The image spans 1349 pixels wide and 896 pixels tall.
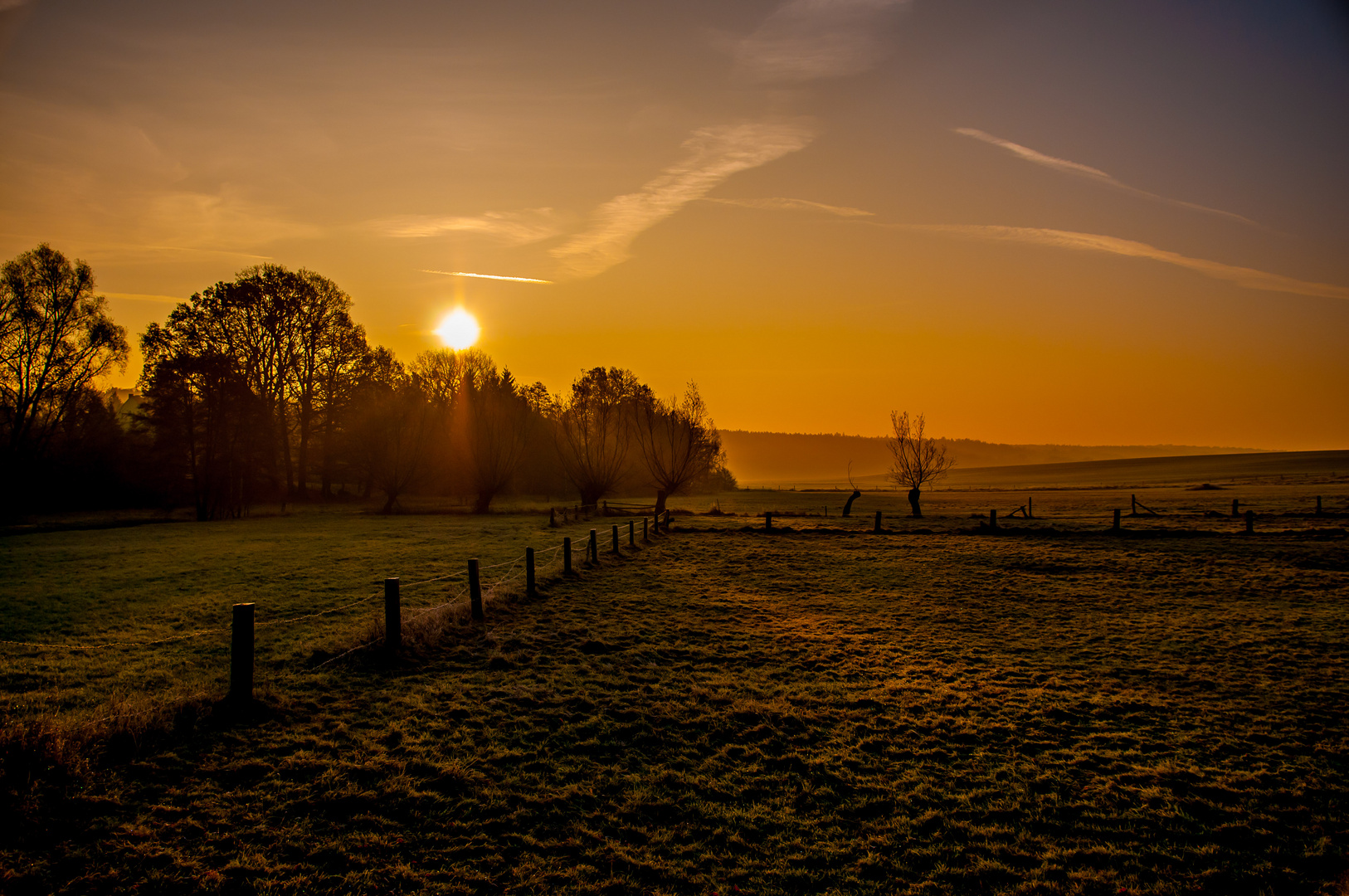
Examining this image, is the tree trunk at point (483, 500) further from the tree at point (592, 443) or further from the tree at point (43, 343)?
the tree at point (43, 343)

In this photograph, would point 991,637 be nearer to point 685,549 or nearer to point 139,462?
point 685,549

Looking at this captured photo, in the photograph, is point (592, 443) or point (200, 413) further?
point (592, 443)

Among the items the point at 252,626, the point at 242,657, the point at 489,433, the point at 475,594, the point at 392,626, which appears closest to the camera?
the point at 252,626

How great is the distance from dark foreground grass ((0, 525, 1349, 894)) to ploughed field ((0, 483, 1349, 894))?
0.04 metres

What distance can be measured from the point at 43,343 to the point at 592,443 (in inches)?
1179

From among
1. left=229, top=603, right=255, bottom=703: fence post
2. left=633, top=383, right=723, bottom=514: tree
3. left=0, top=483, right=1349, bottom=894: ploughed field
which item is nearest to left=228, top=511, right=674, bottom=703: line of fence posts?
left=229, top=603, right=255, bottom=703: fence post

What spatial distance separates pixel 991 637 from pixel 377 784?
452 inches

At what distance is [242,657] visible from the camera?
742cm

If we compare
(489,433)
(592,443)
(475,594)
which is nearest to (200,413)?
(489,433)

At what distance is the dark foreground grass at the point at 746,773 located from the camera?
5078 millimetres

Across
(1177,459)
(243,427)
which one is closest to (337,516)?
(243,427)

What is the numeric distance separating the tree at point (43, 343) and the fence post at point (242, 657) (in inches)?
1466

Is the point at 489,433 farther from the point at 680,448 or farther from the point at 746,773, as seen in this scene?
the point at 746,773

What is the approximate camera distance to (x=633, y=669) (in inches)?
403
